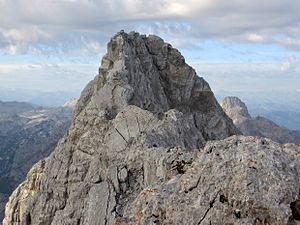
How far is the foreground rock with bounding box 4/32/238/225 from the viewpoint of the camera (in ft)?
124

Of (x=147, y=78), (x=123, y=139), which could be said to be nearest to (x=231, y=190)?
(x=123, y=139)

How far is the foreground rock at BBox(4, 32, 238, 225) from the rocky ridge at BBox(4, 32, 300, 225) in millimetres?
159

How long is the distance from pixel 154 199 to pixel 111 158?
20.5 metres

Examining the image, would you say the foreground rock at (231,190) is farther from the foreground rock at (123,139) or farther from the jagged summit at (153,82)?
the jagged summit at (153,82)

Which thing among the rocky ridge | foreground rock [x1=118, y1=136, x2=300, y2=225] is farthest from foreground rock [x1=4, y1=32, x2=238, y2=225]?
foreground rock [x1=118, y1=136, x2=300, y2=225]

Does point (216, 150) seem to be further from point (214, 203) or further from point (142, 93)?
point (142, 93)

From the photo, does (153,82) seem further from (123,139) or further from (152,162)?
(152,162)

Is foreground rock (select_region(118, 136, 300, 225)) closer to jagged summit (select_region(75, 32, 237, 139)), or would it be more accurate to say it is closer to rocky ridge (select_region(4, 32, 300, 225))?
rocky ridge (select_region(4, 32, 300, 225))

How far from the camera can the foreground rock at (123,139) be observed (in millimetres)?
37719

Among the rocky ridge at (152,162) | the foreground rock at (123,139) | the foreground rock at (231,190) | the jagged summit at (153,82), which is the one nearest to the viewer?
the foreground rock at (231,190)

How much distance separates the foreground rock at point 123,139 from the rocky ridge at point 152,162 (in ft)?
0.52

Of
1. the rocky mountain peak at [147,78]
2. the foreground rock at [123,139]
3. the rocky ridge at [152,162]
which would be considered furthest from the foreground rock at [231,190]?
the rocky mountain peak at [147,78]

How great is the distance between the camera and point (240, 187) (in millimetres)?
21922

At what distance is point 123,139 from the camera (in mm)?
47312
